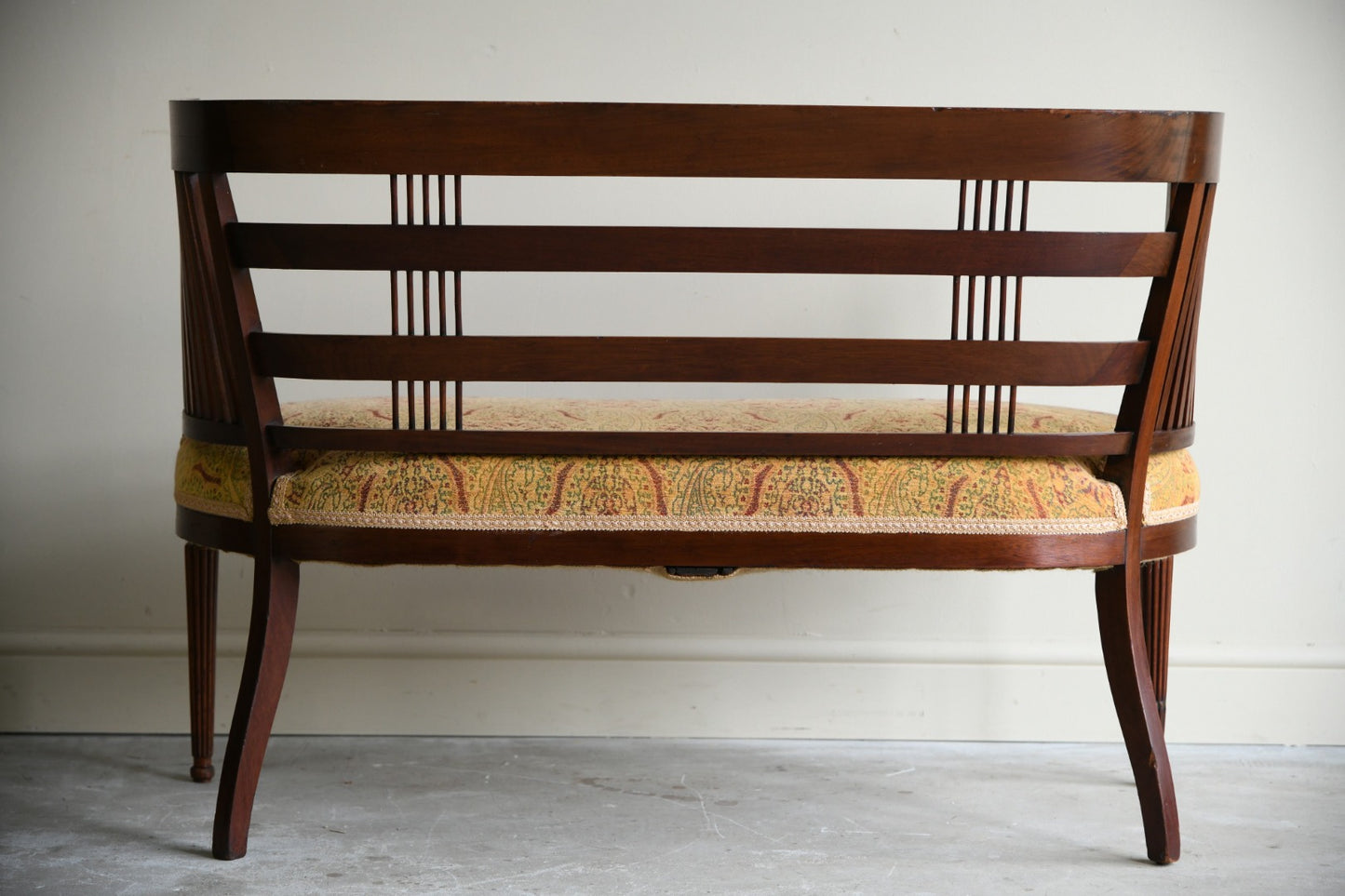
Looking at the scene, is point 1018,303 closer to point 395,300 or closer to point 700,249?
point 700,249

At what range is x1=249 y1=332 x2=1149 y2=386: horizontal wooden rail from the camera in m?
1.29

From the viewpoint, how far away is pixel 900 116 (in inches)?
48.8

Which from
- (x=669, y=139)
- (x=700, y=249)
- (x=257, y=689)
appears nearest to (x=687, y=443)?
(x=700, y=249)

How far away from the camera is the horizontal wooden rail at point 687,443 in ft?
4.33

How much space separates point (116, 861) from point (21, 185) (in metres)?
1.03

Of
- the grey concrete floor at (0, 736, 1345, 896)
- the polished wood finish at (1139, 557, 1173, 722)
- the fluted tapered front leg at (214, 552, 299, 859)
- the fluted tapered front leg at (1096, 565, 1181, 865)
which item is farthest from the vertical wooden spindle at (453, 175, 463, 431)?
the polished wood finish at (1139, 557, 1173, 722)

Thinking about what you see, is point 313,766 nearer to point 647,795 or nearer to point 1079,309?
point 647,795

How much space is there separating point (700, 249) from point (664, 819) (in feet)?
2.34

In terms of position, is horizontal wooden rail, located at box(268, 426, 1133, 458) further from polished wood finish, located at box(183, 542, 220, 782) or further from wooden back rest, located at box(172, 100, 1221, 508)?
polished wood finish, located at box(183, 542, 220, 782)

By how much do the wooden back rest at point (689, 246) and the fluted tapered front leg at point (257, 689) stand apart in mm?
99

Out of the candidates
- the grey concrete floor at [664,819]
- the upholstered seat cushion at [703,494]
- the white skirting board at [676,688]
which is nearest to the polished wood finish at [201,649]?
the grey concrete floor at [664,819]

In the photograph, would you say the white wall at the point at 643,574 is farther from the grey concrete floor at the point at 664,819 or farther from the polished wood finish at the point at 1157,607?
the polished wood finish at the point at 1157,607

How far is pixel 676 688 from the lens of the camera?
2.01 m

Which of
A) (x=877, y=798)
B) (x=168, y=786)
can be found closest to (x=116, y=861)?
(x=168, y=786)
